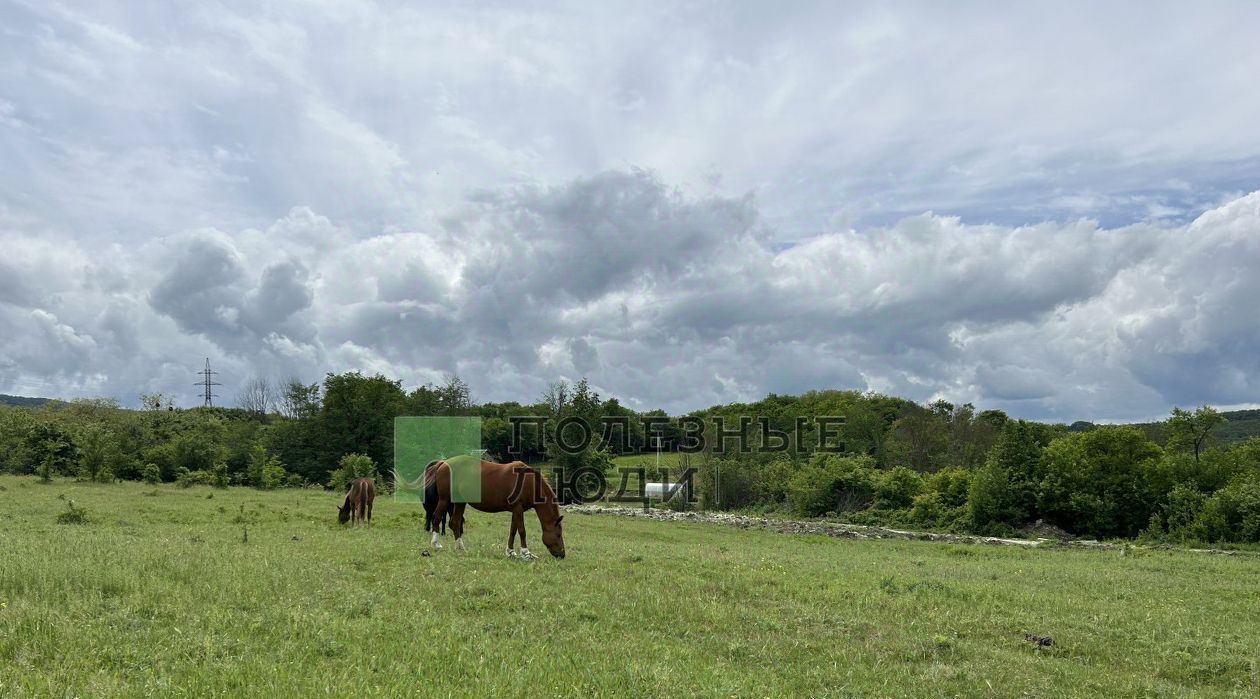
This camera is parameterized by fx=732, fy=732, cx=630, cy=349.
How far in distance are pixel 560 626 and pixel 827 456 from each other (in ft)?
179

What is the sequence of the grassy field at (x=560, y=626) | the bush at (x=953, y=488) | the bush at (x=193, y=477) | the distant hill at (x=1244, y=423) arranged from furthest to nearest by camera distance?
→ the distant hill at (x=1244, y=423) < the bush at (x=193, y=477) < the bush at (x=953, y=488) < the grassy field at (x=560, y=626)

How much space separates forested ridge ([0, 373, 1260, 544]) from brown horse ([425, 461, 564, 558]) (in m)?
31.6

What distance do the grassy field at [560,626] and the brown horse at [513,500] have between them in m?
0.89

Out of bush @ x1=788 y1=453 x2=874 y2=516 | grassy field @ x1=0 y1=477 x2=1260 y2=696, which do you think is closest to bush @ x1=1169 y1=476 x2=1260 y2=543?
grassy field @ x1=0 y1=477 x2=1260 y2=696

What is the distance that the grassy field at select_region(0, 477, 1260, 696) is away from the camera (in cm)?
720

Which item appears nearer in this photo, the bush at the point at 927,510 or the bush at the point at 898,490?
the bush at the point at 927,510

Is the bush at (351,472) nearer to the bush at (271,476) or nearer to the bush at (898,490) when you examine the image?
the bush at (271,476)

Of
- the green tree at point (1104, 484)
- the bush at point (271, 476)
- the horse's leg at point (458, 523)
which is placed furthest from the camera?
the bush at point (271, 476)

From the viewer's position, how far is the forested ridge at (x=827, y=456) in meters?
38.5

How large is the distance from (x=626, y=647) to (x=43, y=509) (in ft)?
94.6

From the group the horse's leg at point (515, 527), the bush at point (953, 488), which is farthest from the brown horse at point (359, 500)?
the bush at point (953, 488)

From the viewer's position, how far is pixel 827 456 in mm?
61375

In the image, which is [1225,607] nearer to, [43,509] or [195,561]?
[195,561]

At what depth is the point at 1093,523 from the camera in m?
38.4
